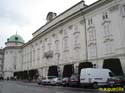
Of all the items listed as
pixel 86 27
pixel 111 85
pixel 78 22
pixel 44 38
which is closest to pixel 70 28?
pixel 78 22

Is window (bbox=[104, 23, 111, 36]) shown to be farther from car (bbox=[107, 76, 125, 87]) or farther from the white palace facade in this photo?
car (bbox=[107, 76, 125, 87])

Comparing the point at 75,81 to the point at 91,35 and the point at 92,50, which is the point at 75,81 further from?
the point at 91,35

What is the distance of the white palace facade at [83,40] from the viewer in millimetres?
34062

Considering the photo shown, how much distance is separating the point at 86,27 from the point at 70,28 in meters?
6.77

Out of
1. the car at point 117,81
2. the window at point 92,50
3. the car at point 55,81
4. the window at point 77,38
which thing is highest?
the window at point 77,38

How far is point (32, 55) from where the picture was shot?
72062 mm

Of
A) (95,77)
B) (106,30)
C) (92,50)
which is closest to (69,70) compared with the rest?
(92,50)

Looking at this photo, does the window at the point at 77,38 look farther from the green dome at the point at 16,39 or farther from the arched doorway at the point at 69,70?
the green dome at the point at 16,39

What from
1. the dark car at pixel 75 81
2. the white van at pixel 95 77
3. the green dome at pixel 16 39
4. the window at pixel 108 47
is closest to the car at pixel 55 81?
the dark car at pixel 75 81

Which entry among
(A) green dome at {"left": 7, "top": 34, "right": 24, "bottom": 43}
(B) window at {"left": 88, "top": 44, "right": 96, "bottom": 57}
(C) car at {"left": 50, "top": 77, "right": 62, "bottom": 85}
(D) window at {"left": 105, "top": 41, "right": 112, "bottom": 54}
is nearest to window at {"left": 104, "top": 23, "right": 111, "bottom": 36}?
(D) window at {"left": 105, "top": 41, "right": 112, "bottom": 54}

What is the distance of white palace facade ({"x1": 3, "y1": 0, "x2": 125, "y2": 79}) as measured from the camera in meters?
34.1

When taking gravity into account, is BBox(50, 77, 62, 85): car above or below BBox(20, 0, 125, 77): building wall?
below

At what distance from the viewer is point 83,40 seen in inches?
1674

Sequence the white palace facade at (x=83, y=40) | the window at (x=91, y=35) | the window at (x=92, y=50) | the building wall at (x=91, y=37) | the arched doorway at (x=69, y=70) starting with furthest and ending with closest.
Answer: the arched doorway at (x=69, y=70) < the window at (x=91, y=35) < the window at (x=92, y=50) < the building wall at (x=91, y=37) < the white palace facade at (x=83, y=40)
